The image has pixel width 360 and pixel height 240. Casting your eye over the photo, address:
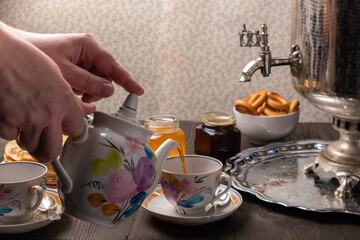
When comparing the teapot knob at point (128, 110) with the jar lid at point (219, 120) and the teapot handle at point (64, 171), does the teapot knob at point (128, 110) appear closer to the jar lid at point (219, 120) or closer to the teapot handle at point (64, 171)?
the teapot handle at point (64, 171)

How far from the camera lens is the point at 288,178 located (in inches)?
38.7

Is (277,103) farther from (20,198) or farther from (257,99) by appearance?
(20,198)

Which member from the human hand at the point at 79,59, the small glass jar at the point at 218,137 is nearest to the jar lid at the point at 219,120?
the small glass jar at the point at 218,137

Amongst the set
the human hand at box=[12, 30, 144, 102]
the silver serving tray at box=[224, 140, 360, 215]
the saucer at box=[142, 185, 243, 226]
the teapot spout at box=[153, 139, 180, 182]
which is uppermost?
the human hand at box=[12, 30, 144, 102]

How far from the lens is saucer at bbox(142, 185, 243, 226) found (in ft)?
2.45

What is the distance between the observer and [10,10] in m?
2.92

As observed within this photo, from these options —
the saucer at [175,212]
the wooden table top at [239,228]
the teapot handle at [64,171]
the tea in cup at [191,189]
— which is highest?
the teapot handle at [64,171]

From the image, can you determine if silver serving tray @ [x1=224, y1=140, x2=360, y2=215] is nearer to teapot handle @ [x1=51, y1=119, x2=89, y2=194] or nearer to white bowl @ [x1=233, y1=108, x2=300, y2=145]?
white bowl @ [x1=233, y1=108, x2=300, y2=145]

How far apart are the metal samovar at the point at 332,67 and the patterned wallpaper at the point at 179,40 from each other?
5.46 feet

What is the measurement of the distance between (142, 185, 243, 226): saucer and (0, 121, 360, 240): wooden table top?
14 millimetres

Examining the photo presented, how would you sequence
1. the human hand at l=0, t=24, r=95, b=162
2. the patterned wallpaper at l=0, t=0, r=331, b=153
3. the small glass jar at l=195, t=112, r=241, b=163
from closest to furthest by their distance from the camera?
the human hand at l=0, t=24, r=95, b=162, the small glass jar at l=195, t=112, r=241, b=163, the patterned wallpaper at l=0, t=0, r=331, b=153

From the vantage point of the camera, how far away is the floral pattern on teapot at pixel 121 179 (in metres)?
0.55

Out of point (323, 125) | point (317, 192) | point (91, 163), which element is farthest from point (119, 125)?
point (323, 125)

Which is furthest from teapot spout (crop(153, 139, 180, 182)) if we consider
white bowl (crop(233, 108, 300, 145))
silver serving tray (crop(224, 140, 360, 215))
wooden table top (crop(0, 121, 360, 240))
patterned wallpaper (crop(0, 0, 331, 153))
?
patterned wallpaper (crop(0, 0, 331, 153))
